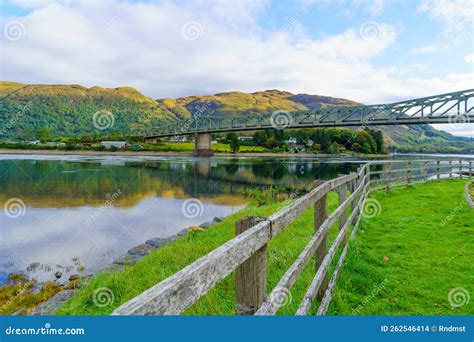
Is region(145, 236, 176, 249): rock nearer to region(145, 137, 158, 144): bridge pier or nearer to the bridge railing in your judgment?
the bridge railing

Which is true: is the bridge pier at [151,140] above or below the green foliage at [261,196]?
above

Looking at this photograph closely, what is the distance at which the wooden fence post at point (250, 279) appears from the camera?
7.55 feet

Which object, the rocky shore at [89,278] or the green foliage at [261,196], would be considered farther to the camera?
the green foliage at [261,196]

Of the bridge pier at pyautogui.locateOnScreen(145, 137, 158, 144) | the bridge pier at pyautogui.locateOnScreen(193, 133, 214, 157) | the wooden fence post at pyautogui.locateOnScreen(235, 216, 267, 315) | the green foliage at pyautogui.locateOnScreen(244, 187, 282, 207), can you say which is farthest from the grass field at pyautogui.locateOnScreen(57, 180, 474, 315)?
the bridge pier at pyautogui.locateOnScreen(145, 137, 158, 144)

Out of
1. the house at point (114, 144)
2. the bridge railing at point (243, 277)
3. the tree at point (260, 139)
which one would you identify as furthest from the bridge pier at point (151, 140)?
the bridge railing at point (243, 277)

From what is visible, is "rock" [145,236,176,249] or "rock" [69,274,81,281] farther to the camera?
"rock" [145,236,176,249]

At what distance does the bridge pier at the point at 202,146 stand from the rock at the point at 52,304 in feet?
240

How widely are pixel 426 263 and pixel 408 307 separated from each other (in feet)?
6.31

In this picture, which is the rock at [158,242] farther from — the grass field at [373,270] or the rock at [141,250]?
the grass field at [373,270]

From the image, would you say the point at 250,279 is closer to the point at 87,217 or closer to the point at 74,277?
the point at 74,277

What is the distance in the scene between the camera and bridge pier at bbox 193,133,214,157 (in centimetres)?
7944

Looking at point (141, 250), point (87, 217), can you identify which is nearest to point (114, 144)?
point (87, 217)

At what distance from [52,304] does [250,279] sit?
15.8 ft

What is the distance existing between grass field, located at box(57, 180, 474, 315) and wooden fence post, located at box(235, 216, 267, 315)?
170 centimetres
